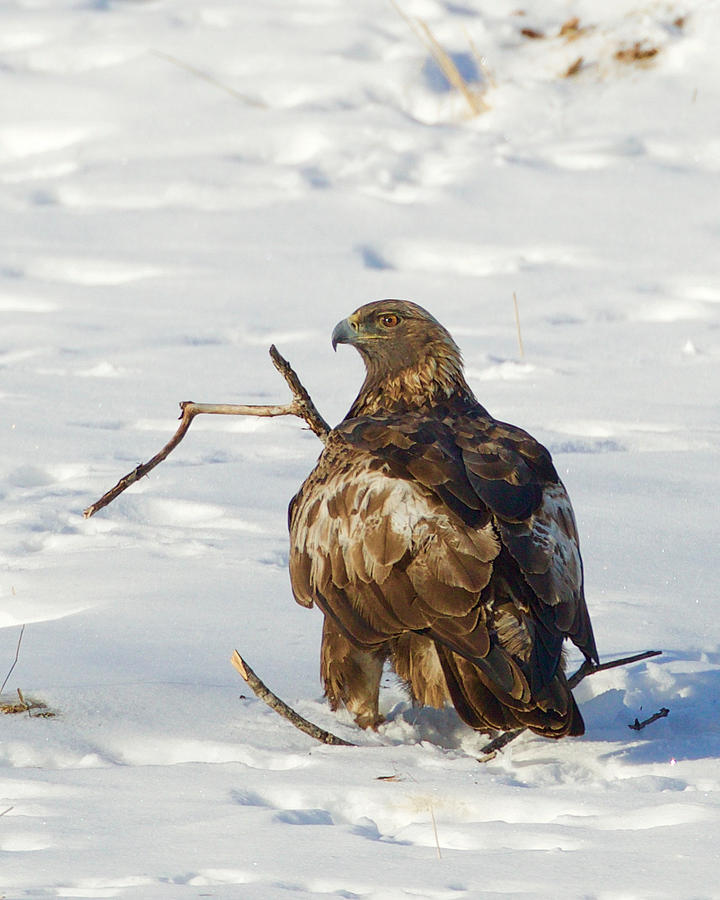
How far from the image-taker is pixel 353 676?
3838mm

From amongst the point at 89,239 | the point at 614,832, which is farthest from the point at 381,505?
Result: the point at 89,239

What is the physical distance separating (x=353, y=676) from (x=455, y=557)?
0.56 m

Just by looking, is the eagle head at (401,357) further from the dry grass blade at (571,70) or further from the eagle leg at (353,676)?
the dry grass blade at (571,70)

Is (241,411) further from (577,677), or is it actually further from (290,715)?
(577,677)

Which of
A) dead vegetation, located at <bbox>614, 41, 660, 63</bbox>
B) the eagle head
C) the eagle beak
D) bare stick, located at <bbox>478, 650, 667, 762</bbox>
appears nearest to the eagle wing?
bare stick, located at <bbox>478, 650, 667, 762</bbox>

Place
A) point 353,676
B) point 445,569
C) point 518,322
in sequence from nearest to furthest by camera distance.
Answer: point 445,569 → point 353,676 → point 518,322

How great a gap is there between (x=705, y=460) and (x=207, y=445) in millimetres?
2182

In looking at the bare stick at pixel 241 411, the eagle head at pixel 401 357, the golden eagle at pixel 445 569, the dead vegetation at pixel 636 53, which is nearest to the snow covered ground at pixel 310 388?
the dead vegetation at pixel 636 53

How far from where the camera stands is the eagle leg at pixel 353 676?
12.6 ft

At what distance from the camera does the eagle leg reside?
151 inches

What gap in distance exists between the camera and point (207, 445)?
6340 millimetres

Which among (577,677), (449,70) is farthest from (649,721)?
(449,70)

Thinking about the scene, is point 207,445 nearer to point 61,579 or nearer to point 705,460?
point 61,579

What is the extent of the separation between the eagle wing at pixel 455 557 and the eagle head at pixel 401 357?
2.28ft
